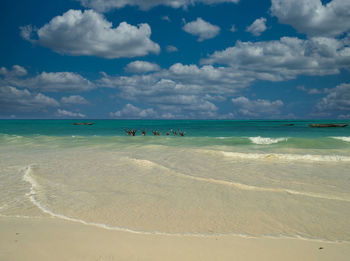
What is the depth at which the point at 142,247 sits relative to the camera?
384cm

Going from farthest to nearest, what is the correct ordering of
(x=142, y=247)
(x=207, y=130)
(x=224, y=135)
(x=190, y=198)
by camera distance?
(x=207, y=130)
(x=224, y=135)
(x=190, y=198)
(x=142, y=247)

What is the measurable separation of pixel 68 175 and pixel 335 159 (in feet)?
41.0

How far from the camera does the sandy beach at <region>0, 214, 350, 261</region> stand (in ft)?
11.8

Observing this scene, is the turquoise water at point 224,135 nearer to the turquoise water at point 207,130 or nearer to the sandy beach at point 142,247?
the turquoise water at point 207,130

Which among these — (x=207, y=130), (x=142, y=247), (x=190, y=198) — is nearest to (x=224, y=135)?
(x=207, y=130)

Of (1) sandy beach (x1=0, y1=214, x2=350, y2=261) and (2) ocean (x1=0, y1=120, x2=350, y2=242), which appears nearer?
(1) sandy beach (x1=0, y1=214, x2=350, y2=261)

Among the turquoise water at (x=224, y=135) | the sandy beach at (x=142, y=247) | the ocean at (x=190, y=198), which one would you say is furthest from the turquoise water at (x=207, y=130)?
the sandy beach at (x=142, y=247)

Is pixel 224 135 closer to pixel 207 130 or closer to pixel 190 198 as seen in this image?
pixel 207 130

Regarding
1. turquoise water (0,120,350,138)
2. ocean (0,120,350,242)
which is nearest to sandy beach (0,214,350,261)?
ocean (0,120,350,242)

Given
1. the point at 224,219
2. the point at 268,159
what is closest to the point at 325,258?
the point at 224,219

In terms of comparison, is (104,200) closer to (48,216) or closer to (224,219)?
(48,216)

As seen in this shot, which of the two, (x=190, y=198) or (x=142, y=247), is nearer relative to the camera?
(x=142, y=247)

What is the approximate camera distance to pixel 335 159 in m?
13.1

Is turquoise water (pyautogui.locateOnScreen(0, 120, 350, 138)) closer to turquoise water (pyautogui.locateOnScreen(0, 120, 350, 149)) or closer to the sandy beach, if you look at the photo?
turquoise water (pyautogui.locateOnScreen(0, 120, 350, 149))
